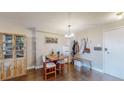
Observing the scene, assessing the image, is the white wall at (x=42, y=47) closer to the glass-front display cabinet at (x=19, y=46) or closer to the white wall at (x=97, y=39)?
the glass-front display cabinet at (x=19, y=46)

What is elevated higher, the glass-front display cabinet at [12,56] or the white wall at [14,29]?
the white wall at [14,29]

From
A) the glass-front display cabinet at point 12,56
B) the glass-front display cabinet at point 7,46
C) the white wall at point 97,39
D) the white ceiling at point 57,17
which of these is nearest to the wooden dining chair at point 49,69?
the glass-front display cabinet at point 12,56

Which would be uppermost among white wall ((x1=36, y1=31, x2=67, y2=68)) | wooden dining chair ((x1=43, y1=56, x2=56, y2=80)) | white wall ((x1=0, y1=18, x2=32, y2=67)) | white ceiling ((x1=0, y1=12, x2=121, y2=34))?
white ceiling ((x1=0, y1=12, x2=121, y2=34))

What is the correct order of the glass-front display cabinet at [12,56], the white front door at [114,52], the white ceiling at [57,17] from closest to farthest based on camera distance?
the white ceiling at [57,17]
the glass-front display cabinet at [12,56]
the white front door at [114,52]

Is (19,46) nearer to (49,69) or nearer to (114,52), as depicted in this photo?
(49,69)

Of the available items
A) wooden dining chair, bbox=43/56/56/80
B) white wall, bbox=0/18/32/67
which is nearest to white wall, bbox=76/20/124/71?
wooden dining chair, bbox=43/56/56/80

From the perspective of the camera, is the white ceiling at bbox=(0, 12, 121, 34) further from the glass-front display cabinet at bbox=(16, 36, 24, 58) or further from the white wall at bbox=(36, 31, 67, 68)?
the glass-front display cabinet at bbox=(16, 36, 24, 58)

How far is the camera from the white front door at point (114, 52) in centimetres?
274

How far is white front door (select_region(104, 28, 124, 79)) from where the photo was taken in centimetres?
274

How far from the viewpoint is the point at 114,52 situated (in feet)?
9.52
